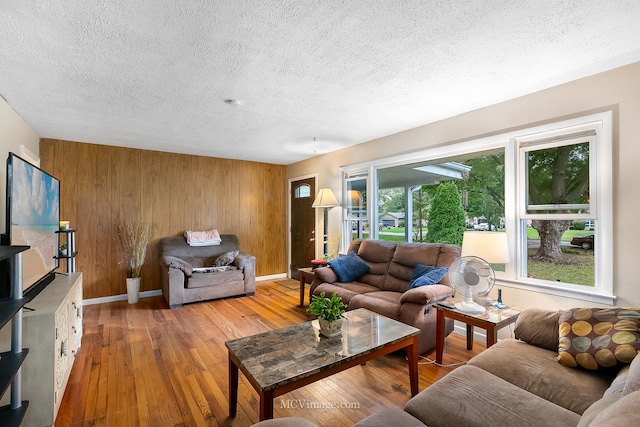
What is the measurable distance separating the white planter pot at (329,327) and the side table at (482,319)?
103 centimetres

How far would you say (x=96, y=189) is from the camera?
14.1 ft

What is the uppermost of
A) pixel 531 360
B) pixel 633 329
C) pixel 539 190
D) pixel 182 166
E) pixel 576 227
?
pixel 182 166

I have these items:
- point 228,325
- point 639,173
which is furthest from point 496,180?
point 228,325

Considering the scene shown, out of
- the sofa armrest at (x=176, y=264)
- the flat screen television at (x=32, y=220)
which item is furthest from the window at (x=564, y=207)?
the sofa armrest at (x=176, y=264)

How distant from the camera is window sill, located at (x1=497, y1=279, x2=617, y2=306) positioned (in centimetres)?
223

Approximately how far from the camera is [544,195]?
2.67m

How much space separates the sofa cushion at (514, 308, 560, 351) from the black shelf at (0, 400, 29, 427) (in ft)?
9.46

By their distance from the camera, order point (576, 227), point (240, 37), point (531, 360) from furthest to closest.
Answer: point (576, 227) < point (240, 37) < point (531, 360)

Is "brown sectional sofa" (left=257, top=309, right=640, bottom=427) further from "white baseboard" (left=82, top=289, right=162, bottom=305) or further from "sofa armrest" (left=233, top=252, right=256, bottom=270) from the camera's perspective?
"white baseboard" (left=82, top=289, right=162, bottom=305)

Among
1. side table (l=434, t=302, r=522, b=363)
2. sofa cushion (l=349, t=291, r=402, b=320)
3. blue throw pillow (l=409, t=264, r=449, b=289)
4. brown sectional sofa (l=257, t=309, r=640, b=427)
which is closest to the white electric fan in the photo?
side table (l=434, t=302, r=522, b=363)

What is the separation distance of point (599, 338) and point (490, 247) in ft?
3.33

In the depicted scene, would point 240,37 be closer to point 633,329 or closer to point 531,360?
point 531,360

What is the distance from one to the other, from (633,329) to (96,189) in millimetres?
5752

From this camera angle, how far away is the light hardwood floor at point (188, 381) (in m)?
1.89
